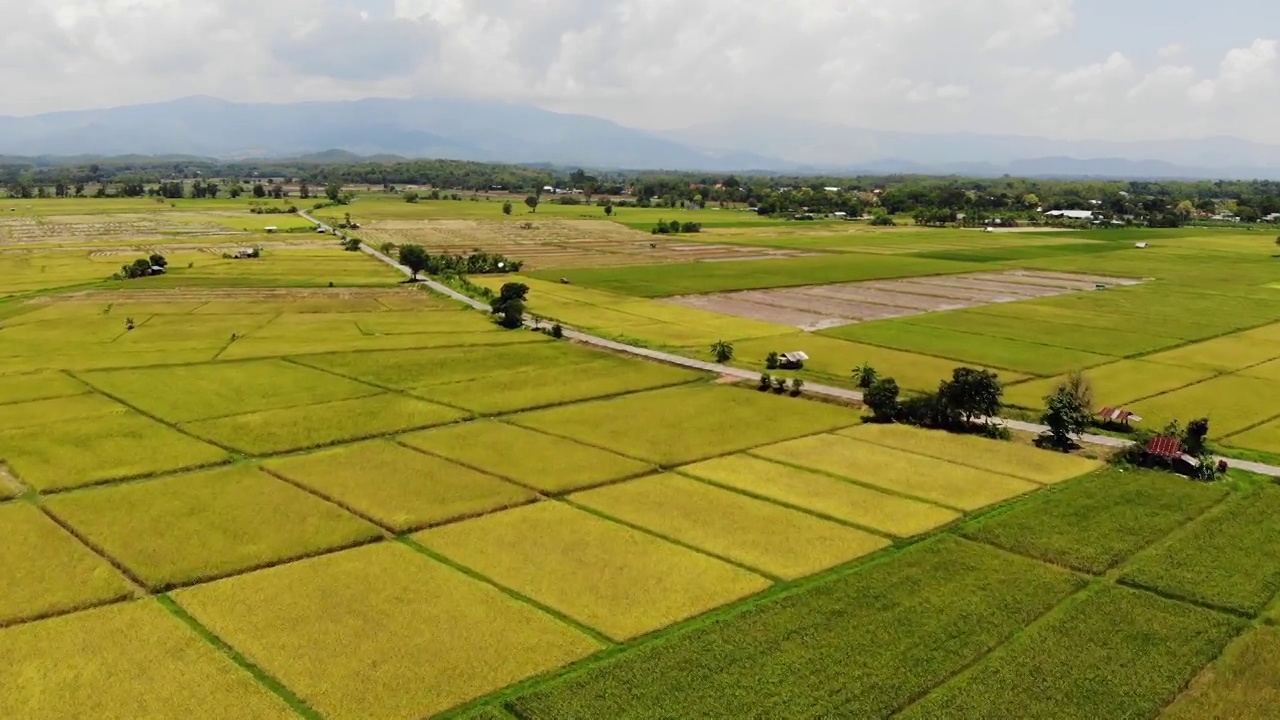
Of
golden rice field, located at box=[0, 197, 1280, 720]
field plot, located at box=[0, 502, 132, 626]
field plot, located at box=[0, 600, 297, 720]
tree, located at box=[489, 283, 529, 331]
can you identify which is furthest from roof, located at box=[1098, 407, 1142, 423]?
tree, located at box=[489, 283, 529, 331]

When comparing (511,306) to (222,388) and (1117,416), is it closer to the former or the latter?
(222,388)

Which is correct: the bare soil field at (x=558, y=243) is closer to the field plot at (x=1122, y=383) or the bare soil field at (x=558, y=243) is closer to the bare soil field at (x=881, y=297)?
the bare soil field at (x=881, y=297)

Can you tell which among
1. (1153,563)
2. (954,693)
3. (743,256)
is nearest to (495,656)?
(954,693)

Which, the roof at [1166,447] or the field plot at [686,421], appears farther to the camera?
the field plot at [686,421]

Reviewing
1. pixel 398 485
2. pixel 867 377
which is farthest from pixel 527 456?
pixel 867 377

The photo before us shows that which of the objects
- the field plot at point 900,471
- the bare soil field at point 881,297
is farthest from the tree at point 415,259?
the field plot at point 900,471

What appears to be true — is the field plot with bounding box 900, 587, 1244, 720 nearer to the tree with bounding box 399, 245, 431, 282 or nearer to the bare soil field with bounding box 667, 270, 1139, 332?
the bare soil field with bounding box 667, 270, 1139, 332
